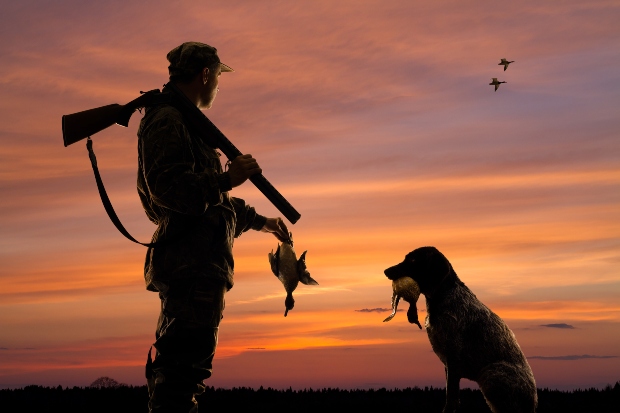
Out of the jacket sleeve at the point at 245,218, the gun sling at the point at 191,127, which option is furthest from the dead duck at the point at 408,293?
the gun sling at the point at 191,127

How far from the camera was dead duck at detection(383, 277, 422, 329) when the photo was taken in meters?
8.68

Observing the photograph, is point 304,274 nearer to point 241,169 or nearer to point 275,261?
point 275,261

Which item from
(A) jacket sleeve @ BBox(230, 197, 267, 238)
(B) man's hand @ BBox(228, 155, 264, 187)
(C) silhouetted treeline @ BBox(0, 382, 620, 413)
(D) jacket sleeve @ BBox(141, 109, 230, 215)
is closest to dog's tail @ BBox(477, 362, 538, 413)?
(C) silhouetted treeline @ BBox(0, 382, 620, 413)

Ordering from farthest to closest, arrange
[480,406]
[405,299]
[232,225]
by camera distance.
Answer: [480,406] < [405,299] < [232,225]

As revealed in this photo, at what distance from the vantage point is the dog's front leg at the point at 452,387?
8266 millimetres

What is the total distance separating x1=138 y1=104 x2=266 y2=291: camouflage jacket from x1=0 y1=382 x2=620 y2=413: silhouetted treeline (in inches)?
154

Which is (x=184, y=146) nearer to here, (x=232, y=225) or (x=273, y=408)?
(x=232, y=225)

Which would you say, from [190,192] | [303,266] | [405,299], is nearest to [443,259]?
[405,299]

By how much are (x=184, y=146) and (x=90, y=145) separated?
1152 mm

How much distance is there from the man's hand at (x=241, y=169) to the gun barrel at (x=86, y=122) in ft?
4.42

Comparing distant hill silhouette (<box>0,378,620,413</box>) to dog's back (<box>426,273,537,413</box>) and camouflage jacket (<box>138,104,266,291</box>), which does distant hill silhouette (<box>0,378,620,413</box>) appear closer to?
dog's back (<box>426,273,537,413</box>)

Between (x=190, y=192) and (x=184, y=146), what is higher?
(x=184, y=146)

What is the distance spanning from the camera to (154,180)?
682 cm

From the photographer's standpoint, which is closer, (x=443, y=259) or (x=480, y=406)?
(x=443, y=259)
